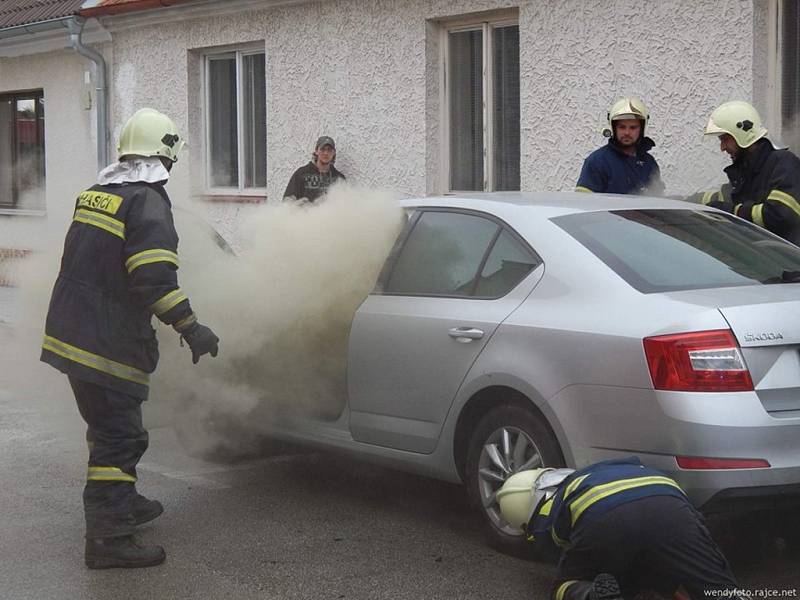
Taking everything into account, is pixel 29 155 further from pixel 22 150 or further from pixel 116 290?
pixel 116 290

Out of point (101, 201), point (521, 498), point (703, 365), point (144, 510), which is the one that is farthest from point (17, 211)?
point (703, 365)

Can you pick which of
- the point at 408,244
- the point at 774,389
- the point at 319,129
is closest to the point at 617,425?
the point at 774,389

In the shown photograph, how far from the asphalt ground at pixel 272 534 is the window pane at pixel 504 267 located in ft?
3.57

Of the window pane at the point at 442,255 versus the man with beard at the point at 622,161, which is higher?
the man with beard at the point at 622,161

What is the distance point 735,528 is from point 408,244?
1.93m

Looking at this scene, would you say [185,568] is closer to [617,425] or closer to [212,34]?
[617,425]

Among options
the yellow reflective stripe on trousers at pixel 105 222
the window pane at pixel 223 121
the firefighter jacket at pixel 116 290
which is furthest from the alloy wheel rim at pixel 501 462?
the window pane at pixel 223 121

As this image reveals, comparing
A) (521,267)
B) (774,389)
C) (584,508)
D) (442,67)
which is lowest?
(584,508)

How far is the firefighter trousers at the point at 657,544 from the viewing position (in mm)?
3916

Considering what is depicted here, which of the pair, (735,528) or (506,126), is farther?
(506,126)

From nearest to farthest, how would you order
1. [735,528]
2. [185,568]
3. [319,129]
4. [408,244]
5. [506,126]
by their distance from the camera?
1. [185,568]
2. [735,528]
3. [408,244]
4. [506,126]
5. [319,129]

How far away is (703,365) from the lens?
14.5 ft

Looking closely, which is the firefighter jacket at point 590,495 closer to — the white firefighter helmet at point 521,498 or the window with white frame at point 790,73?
the white firefighter helmet at point 521,498

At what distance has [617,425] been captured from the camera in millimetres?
4594
